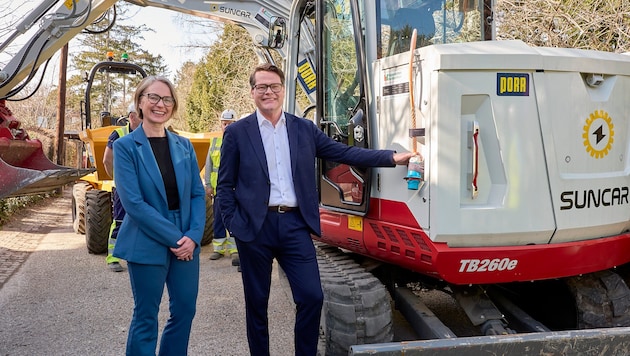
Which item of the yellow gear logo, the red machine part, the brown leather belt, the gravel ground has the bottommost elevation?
the gravel ground

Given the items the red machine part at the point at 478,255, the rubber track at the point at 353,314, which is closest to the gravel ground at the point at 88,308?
the rubber track at the point at 353,314

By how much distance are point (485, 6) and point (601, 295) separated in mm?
2207

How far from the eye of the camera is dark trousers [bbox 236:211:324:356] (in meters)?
3.25

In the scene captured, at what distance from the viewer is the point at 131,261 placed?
3039 millimetres

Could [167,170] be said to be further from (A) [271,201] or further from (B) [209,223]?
(B) [209,223]

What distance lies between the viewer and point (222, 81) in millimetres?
23781

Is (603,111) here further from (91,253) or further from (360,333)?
(91,253)

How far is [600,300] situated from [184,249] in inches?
101

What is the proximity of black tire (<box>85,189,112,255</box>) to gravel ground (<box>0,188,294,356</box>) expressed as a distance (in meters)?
0.17

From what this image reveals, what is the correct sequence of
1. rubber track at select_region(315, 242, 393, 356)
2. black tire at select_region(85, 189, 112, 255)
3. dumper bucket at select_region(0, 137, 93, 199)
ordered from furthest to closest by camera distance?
black tire at select_region(85, 189, 112, 255)
dumper bucket at select_region(0, 137, 93, 199)
rubber track at select_region(315, 242, 393, 356)

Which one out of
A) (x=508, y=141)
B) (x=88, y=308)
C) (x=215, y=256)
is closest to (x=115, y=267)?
(x=215, y=256)

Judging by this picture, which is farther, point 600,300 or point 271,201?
point 600,300

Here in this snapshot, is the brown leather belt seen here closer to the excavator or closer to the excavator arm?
the excavator

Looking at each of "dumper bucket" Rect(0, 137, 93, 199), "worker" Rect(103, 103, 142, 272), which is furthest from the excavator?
"dumper bucket" Rect(0, 137, 93, 199)
